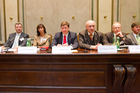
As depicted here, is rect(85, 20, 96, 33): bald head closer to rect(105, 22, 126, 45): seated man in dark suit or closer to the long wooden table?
rect(105, 22, 126, 45): seated man in dark suit

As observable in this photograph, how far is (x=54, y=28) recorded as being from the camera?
432cm

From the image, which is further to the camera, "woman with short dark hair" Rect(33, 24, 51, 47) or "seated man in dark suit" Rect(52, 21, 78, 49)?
"woman with short dark hair" Rect(33, 24, 51, 47)

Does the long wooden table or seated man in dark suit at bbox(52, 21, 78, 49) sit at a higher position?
seated man in dark suit at bbox(52, 21, 78, 49)

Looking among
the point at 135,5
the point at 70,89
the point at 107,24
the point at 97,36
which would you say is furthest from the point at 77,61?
the point at 135,5

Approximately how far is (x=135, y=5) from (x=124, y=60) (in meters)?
2.98

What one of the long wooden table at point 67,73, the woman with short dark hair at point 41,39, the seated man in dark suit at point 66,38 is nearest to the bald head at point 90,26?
the seated man in dark suit at point 66,38

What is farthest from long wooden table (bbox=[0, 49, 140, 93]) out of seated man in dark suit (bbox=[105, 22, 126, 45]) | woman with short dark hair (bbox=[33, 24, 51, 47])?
woman with short dark hair (bbox=[33, 24, 51, 47])

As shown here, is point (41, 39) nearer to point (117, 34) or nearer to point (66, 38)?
point (66, 38)

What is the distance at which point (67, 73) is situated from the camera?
178 cm

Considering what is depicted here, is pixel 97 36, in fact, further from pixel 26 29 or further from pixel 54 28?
pixel 26 29

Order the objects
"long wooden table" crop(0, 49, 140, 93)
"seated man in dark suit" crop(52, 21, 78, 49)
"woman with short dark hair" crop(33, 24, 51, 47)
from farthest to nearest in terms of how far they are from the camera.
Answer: "woman with short dark hair" crop(33, 24, 51, 47), "seated man in dark suit" crop(52, 21, 78, 49), "long wooden table" crop(0, 49, 140, 93)

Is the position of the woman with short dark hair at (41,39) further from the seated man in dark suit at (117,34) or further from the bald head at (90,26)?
the seated man in dark suit at (117,34)

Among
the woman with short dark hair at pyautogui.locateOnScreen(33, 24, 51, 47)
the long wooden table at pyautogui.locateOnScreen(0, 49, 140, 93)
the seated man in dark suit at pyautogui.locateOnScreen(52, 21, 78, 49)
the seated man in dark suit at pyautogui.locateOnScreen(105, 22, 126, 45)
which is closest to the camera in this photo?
the long wooden table at pyautogui.locateOnScreen(0, 49, 140, 93)

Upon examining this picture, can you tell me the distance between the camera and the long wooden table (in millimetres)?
1729
